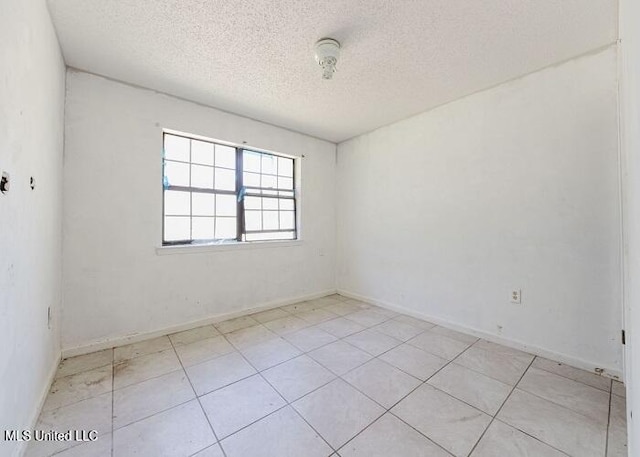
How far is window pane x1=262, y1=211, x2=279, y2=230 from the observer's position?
11.8 ft

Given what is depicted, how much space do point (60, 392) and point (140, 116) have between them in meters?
2.35

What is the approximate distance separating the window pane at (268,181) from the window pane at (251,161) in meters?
0.14

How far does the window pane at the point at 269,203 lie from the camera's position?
Answer: 3585 millimetres

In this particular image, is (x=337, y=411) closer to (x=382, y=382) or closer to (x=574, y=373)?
(x=382, y=382)

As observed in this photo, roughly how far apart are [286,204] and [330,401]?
2706mm

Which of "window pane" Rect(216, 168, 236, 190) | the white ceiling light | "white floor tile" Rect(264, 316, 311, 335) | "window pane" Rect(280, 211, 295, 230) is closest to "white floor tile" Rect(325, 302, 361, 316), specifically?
"white floor tile" Rect(264, 316, 311, 335)

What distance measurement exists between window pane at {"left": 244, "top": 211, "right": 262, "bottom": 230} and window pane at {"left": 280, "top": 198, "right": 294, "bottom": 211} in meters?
0.39

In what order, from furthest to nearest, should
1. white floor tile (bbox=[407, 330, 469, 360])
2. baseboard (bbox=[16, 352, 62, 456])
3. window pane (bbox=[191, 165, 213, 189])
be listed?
window pane (bbox=[191, 165, 213, 189]) < white floor tile (bbox=[407, 330, 469, 360]) < baseboard (bbox=[16, 352, 62, 456])

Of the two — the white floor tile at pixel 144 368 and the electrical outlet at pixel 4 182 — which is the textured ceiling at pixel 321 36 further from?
the white floor tile at pixel 144 368

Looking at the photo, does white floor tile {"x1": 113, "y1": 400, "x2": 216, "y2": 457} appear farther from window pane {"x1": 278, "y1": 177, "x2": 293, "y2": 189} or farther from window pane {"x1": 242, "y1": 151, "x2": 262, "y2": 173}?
window pane {"x1": 278, "y1": 177, "x2": 293, "y2": 189}

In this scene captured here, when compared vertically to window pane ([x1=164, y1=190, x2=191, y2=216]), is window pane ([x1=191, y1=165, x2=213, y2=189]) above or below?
above

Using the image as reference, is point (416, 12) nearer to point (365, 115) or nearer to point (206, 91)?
point (365, 115)

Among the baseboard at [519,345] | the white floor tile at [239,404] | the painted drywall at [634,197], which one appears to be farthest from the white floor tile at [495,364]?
the white floor tile at [239,404]

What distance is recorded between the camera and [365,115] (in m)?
3.15
